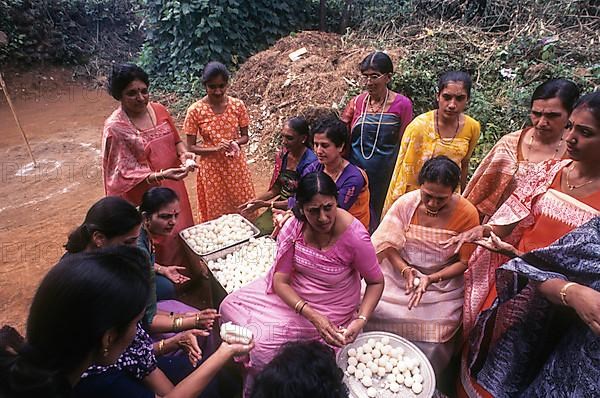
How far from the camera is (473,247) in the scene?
263 cm

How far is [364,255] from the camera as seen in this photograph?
2365 mm

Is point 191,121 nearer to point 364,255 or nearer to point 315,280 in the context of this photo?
point 315,280

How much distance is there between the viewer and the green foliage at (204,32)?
28.2 ft

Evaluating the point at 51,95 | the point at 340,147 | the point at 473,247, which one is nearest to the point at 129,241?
the point at 340,147

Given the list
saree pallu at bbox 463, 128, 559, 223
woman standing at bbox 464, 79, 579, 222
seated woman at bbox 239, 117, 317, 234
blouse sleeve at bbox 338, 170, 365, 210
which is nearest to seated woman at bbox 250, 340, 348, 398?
blouse sleeve at bbox 338, 170, 365, 210

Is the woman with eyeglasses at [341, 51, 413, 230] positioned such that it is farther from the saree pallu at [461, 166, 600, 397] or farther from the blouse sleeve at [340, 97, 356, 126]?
the saree pallu at [461, 166, 600, 397]

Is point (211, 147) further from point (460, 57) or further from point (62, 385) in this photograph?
point (460, 57)

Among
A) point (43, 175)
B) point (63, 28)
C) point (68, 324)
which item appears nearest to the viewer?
point (68, 324)

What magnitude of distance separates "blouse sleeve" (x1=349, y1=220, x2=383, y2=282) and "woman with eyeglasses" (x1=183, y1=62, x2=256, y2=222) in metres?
1.86

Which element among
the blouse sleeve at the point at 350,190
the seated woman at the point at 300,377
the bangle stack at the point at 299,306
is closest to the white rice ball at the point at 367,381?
the bangle stack at the point at 299,306

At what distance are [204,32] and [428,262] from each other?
7651 millimetres

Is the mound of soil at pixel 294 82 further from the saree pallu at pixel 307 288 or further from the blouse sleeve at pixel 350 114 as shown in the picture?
Answer: the saree pallu at pixel 307 288

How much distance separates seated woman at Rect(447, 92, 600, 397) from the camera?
198 cm

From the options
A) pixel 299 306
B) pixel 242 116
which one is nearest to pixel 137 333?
pixel 299 306
